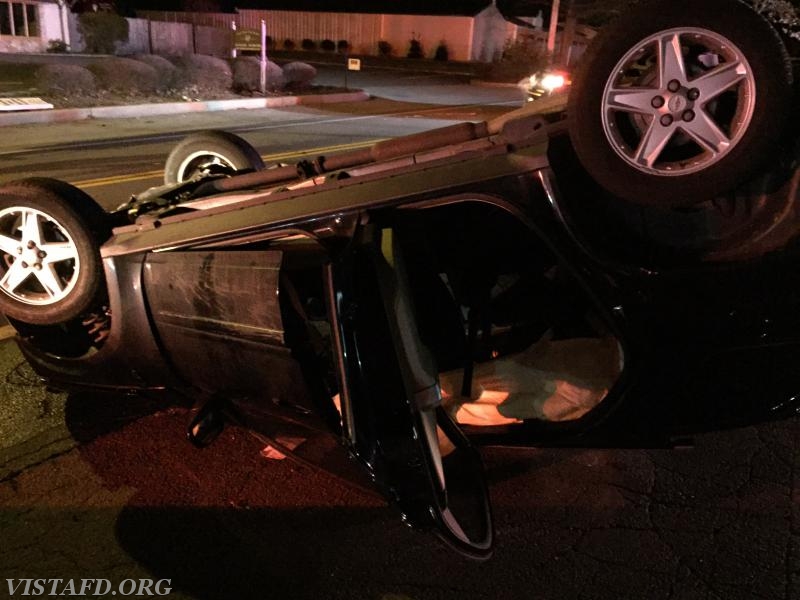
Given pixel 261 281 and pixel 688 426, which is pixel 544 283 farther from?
pixel 261 281

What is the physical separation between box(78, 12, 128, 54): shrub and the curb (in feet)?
26.8

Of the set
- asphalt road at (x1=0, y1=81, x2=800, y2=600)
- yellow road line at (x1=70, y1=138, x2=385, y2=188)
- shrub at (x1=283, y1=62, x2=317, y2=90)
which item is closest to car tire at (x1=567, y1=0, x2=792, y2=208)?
asphalt road at (x1=0, y1=81, x2=800, y2=600)

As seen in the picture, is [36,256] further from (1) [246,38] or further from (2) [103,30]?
(2) [103,30]

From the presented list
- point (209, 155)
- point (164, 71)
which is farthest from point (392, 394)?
point (164, 71)

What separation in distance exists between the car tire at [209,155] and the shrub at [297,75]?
19.8 m

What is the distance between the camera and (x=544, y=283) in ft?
12.6

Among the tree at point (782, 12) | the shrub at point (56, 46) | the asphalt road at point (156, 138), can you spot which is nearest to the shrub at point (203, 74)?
the asphalt road at point (156, 138)

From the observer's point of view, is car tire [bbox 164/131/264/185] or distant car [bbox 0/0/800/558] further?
car tire [bbox 164/131/264/185]

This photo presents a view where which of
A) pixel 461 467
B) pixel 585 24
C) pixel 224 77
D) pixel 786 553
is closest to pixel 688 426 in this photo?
pixel 786 553

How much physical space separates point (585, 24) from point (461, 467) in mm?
35651

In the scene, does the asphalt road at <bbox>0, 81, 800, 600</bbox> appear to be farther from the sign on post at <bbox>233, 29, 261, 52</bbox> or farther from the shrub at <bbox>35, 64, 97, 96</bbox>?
the sign on post at <bbox>233, 29, 261, 52</bbox>

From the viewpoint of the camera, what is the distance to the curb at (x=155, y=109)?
1511cm

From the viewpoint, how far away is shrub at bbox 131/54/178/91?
19875mm

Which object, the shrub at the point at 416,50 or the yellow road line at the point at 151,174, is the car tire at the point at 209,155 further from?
the shrub at the point at 416,50
